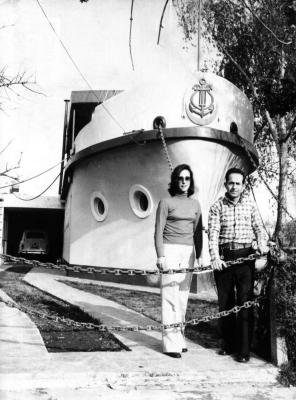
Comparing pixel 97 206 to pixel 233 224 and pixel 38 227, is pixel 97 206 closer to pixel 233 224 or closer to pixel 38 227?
pixel 233 224

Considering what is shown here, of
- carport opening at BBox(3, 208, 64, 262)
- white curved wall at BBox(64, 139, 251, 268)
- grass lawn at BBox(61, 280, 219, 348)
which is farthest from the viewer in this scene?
carport opening at BBox(3, 208, 64, 262)

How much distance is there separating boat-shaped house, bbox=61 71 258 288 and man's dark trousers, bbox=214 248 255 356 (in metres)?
4.56

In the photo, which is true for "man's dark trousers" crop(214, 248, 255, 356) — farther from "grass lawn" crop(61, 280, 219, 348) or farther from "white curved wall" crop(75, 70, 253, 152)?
"white curved wall" crop(75, 70, 253, 152)

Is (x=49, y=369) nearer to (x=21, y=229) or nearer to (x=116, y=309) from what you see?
(x=116, y=309)

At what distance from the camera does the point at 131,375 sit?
3.15 m

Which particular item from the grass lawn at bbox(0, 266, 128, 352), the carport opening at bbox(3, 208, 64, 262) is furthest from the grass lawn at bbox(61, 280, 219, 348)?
the carport opening at bbox(3, 208, 64, 262)

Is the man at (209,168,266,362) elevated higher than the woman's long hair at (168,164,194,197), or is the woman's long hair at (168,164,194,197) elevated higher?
the woman's long hair at (168,164,194,197)

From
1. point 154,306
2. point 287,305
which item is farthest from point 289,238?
point 154,306

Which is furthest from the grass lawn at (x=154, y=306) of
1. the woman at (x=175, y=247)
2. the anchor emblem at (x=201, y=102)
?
the anchor emblem at (x=201, y=102)

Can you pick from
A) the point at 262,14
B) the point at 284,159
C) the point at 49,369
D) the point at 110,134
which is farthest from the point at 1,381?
the point at 262,14

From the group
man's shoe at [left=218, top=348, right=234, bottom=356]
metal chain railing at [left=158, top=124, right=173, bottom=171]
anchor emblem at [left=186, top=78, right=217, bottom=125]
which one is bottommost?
man's shoe at [left=218, top=348, right=234, bottom=356]

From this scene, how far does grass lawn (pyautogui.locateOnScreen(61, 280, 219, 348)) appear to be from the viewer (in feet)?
15.1

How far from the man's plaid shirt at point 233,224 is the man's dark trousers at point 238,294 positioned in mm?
112

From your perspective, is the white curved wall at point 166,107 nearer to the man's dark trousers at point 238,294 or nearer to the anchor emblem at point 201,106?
the anchor emblem at point 201,106
